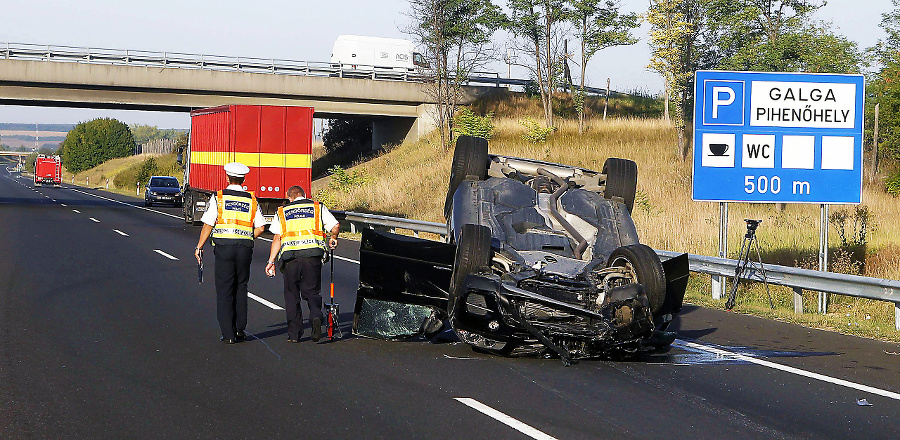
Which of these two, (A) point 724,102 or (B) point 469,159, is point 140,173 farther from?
(B) point 469,159

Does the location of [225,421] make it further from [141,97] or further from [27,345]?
[141,97]

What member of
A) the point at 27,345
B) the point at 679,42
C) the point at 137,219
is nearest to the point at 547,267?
the point at 27,345

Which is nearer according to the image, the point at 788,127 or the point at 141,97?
the point at 788,127

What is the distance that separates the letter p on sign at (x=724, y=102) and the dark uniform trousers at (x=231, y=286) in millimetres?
8403

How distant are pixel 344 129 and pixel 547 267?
55.6m

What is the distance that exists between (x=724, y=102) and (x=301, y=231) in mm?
8123

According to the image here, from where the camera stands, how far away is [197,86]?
4559 centimetres

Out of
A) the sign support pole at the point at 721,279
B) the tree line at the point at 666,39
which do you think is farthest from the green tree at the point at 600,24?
the sign support pole at the point at 721,279

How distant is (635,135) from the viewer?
1731 inches

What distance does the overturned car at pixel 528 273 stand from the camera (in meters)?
9.07

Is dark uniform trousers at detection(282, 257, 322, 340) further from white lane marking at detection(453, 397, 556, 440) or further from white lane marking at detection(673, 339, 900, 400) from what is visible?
white lane marking at detection(673, 339, 900, 400)

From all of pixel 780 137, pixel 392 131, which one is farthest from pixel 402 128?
pixel 780 137

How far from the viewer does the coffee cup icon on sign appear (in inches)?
613

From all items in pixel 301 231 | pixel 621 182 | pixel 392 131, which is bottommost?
pixel 301 231
